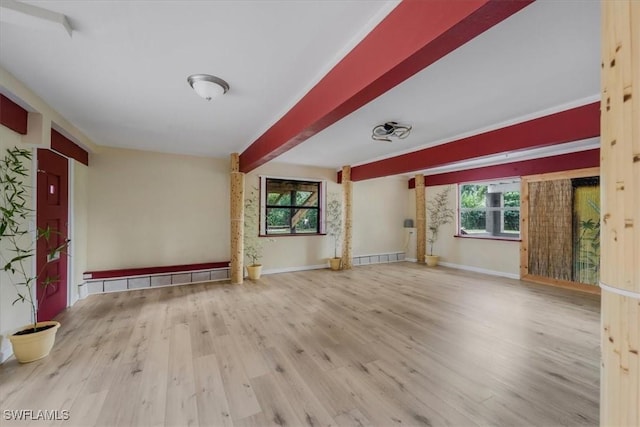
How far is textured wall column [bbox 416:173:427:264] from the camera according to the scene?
279 inches

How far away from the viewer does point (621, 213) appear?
76cm

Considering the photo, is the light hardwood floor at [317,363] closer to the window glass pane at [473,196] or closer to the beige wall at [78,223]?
the beige wall at [78,223]

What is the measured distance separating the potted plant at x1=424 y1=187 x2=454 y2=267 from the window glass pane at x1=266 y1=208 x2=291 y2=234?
12.2 feet

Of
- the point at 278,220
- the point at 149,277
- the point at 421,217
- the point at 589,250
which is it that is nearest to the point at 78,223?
the point at 149,277

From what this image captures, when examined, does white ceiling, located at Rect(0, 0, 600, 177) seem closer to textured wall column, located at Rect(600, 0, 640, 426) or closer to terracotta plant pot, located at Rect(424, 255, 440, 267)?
textured wall column, located at Rect(600, 0, 640, 426)

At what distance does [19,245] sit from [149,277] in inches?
86.3

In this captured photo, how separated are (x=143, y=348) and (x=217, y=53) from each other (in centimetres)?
265

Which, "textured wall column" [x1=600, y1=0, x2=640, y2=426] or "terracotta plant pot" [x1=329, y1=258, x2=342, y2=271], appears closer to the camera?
"textured wall column" [x1=600, y1=0, x2=640, y2=426]

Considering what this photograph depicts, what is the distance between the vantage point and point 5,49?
1797 millimetres

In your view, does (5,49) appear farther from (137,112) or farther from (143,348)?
(143,348)

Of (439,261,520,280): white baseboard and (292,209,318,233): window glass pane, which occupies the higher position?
(292,209,318,233): window glass pane

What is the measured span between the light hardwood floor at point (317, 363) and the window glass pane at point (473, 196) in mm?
2775

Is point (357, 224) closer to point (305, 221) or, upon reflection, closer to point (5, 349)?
point (305, 221)

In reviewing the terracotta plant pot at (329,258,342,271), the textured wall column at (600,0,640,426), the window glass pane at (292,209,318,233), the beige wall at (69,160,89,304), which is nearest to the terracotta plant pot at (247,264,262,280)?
the window glass pane at (292,209,318,233)
